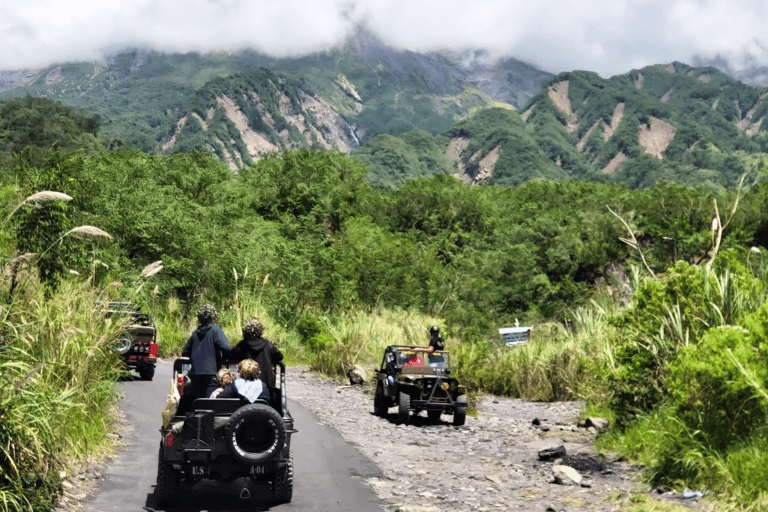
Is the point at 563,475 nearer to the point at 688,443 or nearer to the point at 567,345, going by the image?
the point at 688,443

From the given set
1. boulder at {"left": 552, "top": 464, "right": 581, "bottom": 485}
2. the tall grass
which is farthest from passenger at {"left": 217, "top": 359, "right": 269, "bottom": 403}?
boulder at {"left": 552, "top": 464, "right": 581, "bottom": 485}

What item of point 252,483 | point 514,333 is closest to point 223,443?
point 252,483

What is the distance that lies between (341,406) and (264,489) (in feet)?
33.7

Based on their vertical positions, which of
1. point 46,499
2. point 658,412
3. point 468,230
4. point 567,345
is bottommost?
point 46,499

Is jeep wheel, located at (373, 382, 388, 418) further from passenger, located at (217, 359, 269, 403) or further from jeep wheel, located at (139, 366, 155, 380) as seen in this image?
passenger, located at (217, 359, 269, 403)

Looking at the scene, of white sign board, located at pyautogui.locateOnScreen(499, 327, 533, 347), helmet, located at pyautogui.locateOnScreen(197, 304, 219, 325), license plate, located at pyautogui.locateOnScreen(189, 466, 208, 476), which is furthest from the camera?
white sign board, located at pyautogui.locateOnScreen(499, 327, 533, 347)

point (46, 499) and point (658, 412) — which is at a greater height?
point (658, 412)

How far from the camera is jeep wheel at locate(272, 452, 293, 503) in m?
8.70

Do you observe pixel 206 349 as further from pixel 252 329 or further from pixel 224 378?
pixel 224 378

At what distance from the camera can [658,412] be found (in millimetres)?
12508

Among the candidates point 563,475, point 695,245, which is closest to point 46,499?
point 563,475

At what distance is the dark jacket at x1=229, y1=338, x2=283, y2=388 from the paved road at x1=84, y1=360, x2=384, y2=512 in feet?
3.75

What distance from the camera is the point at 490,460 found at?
13.3 meters

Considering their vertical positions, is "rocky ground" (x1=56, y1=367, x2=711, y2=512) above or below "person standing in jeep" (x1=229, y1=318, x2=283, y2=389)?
below
